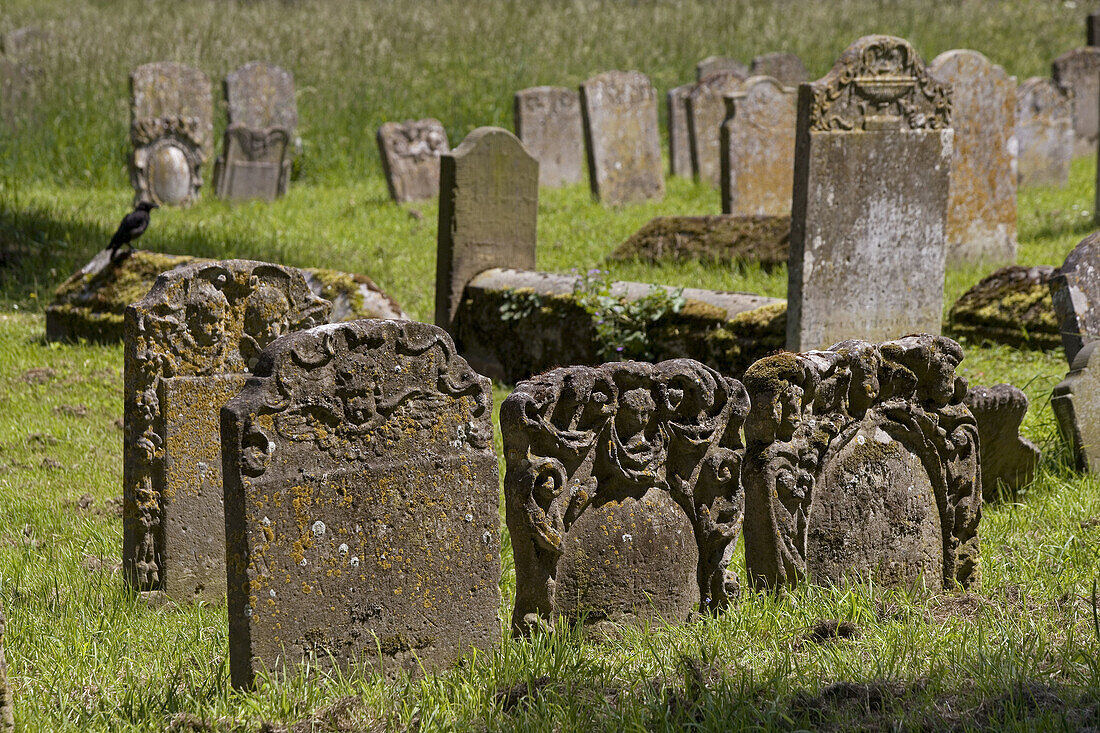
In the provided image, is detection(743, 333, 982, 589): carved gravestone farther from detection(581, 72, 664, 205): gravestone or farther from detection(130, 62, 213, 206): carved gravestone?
detection(130, 62, 213, 206): carved gravestone

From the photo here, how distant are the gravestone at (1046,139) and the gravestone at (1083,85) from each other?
7.51ft

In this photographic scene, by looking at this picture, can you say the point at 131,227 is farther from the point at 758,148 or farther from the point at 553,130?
the point at 553,130

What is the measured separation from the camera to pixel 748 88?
36.0 feet

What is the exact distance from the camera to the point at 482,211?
838 centimetres

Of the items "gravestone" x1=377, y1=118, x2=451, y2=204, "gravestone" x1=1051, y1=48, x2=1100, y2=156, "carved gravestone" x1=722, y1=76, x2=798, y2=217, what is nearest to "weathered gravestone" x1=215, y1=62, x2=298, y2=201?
"gravestone" x1=377, y1=118, x2=451, y2=204

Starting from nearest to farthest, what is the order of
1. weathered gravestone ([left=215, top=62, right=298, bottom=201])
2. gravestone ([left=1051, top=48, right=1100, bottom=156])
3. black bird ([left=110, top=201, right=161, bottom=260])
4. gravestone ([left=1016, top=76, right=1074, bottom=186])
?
black bird ([left=110, top=201, right=161, bottom=260]), weathered gravestone ([left=215, top=62, right=298, bottom=201]), gravestone ([left=1016, top=76, right=1074, bottom=186]), gravestone ([left=1051, top=48, right=1100, bottom=156])

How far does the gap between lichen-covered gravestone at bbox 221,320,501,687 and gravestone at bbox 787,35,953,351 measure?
3.85 meters

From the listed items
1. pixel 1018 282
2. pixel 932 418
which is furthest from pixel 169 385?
pixel 1018 282

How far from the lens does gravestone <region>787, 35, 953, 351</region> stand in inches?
270

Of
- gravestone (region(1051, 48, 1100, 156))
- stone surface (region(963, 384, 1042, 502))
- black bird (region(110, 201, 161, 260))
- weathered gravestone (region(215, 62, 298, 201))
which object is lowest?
stone surface (region(963, 384, 1042, 502))

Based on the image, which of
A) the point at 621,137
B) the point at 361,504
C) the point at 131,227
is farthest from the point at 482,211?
the point at 621,137

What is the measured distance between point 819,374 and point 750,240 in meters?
5.72

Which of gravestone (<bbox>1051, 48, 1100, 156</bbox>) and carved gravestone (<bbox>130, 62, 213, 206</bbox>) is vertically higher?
gravestone (<bbox>1051, 48, 1100, 156</bbox>)

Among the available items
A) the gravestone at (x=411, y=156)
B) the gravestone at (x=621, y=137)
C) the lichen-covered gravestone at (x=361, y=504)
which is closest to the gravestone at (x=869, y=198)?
the lichen-covered gravestone at (x=361, y=504)
